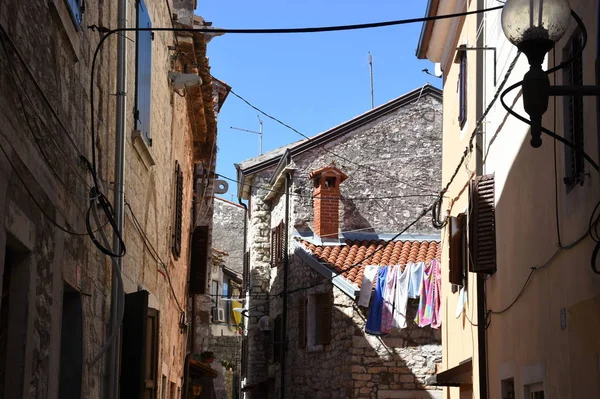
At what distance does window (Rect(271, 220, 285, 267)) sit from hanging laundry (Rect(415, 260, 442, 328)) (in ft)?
24.8

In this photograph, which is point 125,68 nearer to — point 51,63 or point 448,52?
point 51,63

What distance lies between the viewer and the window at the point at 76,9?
647 cm

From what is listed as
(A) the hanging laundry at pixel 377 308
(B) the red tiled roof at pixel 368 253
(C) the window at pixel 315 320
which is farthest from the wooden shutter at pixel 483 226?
(C) the window at pixel 315 320

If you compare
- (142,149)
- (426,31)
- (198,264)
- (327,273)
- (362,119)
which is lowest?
(142,149)

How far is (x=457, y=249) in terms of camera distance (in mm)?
12508

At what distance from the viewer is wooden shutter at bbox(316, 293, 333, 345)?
70.0 ft

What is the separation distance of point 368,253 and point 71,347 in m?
16.5

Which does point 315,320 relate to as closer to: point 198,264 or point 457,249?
point 198,264

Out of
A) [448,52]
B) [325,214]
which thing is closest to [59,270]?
[448,52]

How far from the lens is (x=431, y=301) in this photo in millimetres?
18609

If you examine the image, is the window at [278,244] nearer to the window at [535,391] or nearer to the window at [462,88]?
the window at [462,88]

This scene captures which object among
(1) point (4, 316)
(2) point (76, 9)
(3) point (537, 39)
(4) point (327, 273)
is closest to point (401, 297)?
(4) point (327, 273)

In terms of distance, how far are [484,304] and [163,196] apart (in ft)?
14.1

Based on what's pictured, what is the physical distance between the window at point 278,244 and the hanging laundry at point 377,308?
6.24m
